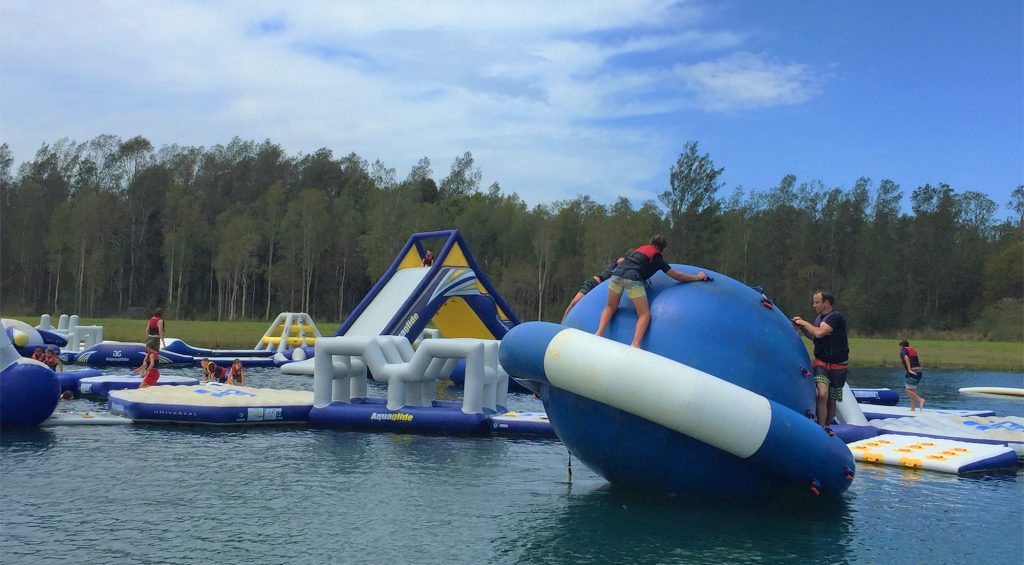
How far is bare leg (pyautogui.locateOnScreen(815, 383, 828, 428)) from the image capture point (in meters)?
9.24

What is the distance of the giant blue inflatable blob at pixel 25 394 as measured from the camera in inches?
524

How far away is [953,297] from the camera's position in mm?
69375

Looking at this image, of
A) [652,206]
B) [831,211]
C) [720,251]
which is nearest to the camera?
[720,251]

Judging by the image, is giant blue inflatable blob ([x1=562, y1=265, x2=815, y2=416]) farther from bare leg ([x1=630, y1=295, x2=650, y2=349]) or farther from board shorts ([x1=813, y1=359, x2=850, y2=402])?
board shorts ([x1=813, y1=359, x2=850, y2=402])

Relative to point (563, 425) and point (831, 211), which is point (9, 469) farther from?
point (831, 211)

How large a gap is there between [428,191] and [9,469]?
70.4 meters

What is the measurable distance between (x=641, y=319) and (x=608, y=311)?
1.17 ft

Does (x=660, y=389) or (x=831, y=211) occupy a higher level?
(x=831, y=211)

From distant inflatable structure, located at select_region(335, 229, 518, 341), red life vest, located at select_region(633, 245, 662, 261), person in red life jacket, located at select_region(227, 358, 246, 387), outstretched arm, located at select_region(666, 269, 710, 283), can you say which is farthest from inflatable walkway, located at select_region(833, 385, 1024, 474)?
person in red life jacket, located at select_region(227, 358, 246, 387)

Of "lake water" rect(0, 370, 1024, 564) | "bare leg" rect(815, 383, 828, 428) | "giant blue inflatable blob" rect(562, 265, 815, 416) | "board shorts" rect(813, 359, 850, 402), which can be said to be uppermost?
"giant blue inflatable blob" rect(562, 265, 815, 416)

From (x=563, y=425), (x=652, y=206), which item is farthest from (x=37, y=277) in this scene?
(x=563, y=425)

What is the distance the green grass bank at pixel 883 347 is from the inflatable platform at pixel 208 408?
21703 mm

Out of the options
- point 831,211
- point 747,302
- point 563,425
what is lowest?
point 563,425

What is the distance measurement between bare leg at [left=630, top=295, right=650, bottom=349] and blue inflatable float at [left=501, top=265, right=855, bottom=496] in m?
0.08
